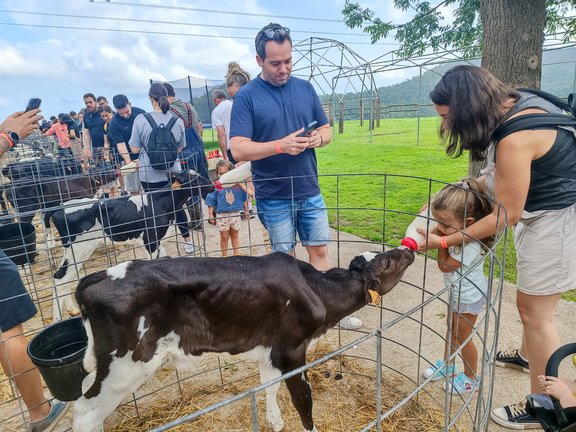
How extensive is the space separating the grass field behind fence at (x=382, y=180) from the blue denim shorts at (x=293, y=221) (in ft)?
0.67

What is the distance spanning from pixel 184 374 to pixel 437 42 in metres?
11.2

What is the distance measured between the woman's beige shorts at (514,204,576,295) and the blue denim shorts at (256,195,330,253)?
1.46 m

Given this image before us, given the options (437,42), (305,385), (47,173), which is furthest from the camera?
(437,42)

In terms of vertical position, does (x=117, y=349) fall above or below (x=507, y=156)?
below

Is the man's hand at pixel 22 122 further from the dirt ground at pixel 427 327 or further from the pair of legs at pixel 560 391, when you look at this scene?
the pair of legs at pixel 560 391

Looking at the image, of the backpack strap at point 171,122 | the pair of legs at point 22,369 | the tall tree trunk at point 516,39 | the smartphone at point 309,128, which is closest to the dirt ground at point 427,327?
the pair of legs at point 22,369

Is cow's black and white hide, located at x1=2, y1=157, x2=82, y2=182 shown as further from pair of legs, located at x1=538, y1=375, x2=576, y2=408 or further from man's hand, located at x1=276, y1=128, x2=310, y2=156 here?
pair of legs, located at x1=538, y1=375, x2=576, y2=408

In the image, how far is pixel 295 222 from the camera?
3551mm

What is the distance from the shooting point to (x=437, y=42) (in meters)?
11.6

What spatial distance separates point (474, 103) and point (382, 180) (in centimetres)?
860

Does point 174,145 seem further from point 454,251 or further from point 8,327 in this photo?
point 454,251

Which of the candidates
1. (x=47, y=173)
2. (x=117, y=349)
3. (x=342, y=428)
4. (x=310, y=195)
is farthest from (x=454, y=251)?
(x=47, y=173)

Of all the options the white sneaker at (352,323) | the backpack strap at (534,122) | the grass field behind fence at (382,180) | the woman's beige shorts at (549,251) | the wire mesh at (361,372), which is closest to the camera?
the backpack strap at (534,122)

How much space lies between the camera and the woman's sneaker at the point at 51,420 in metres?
2.85
